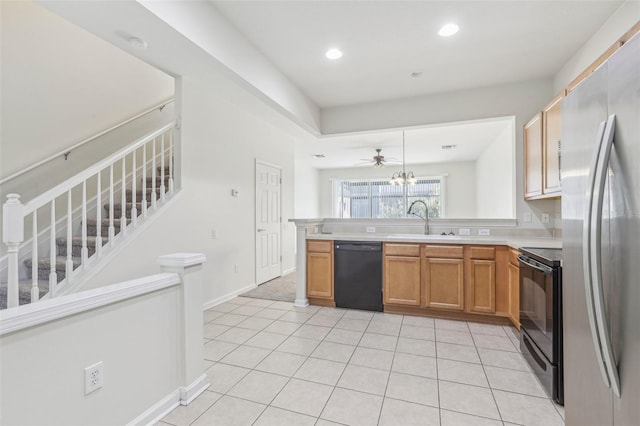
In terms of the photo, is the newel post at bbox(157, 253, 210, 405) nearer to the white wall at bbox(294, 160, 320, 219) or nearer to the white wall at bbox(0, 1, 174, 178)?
the white wall at bbox(0, 1, 174, 178)

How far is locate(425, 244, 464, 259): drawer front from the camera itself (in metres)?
3.41

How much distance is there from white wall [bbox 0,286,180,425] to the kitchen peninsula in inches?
87.8

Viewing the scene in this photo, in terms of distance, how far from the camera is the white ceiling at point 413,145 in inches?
209

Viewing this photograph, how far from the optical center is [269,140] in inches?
215

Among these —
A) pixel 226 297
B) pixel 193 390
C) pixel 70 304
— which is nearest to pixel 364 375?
pixel 193 390

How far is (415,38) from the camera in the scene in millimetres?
2852

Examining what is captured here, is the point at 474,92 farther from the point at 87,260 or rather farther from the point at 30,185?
the point at 30,185

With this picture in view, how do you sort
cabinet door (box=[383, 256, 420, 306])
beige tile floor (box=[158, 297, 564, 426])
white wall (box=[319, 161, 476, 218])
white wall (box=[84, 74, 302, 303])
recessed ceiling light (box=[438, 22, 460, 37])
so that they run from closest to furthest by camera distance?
beige tile floor (box=[158, 297, 564, 426]) < recessed ceiling light (box=[438, 22, 460, 37]) < white wall (box=[84, 74, 302, 303]) < cabinet door (box=[383, 256, 420, 306]) < white wall (box=[319, 161, 476, 218])

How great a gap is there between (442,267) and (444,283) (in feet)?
0.60

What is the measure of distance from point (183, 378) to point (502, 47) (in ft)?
13.0

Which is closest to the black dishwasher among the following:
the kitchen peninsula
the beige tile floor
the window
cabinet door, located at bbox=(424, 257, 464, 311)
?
the kitchen peninsula

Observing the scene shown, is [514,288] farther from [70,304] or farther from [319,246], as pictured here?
[70,304]

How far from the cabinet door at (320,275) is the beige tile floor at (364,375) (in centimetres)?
51

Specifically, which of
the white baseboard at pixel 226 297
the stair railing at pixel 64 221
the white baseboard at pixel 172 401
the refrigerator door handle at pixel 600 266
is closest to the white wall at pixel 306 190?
the white baseboard at pixel 226 297
